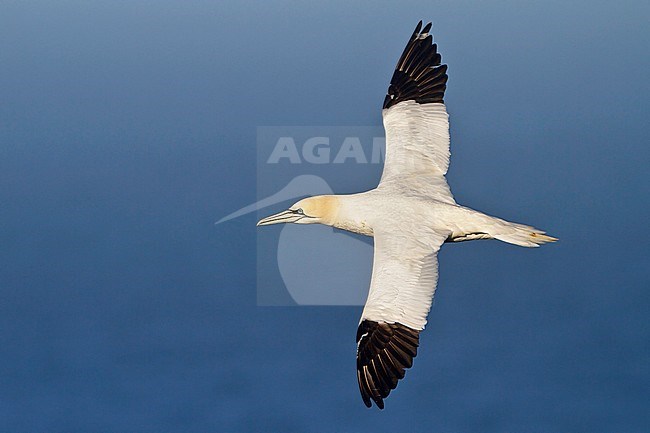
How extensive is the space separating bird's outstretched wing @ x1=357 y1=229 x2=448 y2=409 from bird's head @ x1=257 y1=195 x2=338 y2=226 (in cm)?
92

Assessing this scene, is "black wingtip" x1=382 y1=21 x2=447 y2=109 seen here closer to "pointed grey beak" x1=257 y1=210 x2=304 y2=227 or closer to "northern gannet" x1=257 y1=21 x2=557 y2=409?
"northern gannet" x1=257 y1=21 x2=557 y2=409

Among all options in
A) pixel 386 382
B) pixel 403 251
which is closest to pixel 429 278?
pixel 403 251

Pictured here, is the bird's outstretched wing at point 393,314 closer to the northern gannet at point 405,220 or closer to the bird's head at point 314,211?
the northern gannet at point 405,220

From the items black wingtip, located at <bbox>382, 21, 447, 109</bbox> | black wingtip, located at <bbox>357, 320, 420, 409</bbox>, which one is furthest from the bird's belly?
black wingtip, located at <bbox>382, 21, 447, 109</bbox>

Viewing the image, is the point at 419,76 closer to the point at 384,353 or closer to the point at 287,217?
the point at 287,217

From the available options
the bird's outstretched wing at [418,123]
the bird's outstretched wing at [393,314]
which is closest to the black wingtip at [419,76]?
the bird's outstretched wing at [418,123]

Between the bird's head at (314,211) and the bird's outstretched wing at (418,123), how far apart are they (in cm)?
55

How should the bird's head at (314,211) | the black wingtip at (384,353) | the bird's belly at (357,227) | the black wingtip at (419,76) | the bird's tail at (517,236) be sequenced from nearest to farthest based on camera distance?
1. the black wingtip at (384,353)
2. the bird's tail at (517,236)
3. the bird's belly at (357,227)
4. the bird's head at (314,211)
5. the black wingtip at (419,76)

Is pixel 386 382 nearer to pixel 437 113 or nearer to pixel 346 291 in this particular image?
pixel 437 113

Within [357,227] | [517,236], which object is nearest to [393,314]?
[357,227]

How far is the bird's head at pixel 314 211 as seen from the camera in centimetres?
1029

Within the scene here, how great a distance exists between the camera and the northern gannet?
9.25 meters

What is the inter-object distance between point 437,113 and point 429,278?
2.16 m

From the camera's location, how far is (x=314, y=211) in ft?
34.1
